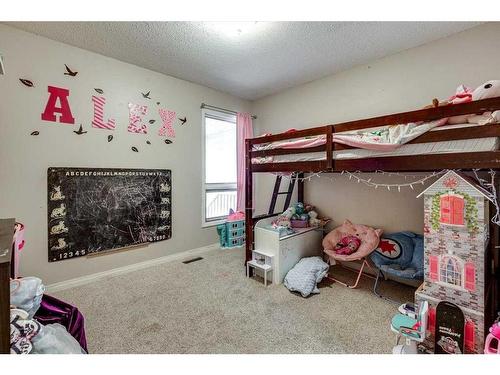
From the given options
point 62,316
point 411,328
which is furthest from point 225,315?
point 411,328

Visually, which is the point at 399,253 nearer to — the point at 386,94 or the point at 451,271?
the point at 451,271

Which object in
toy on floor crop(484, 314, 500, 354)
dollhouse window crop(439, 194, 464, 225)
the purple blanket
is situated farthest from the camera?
dollhouse window crop(439, 194, 464, 225)

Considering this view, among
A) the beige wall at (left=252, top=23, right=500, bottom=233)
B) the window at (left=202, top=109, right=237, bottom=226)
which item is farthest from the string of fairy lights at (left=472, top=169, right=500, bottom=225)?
the window at (left=202, top=109, right=237, bottom=226)

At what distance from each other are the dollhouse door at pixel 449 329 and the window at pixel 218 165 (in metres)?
2.87

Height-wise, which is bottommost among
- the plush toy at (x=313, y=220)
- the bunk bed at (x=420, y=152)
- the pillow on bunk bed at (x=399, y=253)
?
the pillow on bunk bed at (x=399, y=253)

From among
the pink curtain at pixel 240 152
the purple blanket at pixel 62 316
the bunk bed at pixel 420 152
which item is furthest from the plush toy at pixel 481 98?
the pink curtain at pixel 240 152

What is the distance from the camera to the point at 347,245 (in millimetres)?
2611

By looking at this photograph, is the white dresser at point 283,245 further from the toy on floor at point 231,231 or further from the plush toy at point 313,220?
the toy on floor at point 231,231

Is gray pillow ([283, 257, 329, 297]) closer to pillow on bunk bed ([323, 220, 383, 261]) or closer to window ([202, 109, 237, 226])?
pillow on bunk bed ([323, 220, 383, 261])

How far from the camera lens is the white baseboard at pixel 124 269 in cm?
241

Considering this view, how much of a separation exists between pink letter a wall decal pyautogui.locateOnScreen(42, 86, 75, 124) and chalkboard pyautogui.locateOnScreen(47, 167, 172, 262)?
1.68 ft

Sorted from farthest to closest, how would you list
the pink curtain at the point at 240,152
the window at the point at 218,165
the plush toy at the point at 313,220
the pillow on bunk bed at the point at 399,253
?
1. the pink curtain at the point at 240,152
2. the window at the point at 218,165
3. the plush toy at the point at 313,220
4. the pillow on bunk bed at the point at 399,253

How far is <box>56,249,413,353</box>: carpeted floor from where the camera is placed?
161 cm
